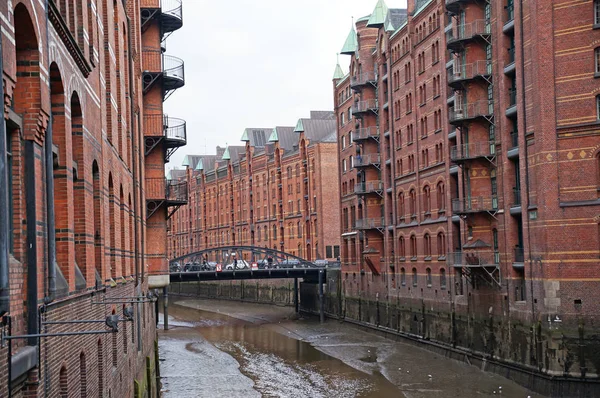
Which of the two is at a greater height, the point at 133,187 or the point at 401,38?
the point at 401,38

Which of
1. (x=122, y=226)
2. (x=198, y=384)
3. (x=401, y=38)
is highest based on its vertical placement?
(x=401, y=38)

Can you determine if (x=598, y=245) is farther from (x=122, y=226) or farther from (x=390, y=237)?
(x=390, y=237)

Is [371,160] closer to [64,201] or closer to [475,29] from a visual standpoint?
[475,29]

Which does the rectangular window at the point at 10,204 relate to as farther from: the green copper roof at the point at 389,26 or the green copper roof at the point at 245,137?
the green copper roof at the point at 245,137

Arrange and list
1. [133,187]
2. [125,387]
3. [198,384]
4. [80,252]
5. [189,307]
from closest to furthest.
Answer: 1. [80,252]
2. [125,387]
3. [133,187]
4. [198,384]
5. [189,307]

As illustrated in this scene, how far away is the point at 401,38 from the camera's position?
162 feet

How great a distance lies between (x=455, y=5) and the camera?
124 feet

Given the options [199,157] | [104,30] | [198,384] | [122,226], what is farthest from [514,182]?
[199,157]

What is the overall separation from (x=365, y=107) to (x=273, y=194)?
31.8 m

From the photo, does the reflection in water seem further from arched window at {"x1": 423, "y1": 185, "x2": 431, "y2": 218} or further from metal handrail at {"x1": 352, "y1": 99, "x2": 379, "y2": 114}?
metal handrail at {"x1": 352, "y1": 99, "x2": 379, "y2": 114}

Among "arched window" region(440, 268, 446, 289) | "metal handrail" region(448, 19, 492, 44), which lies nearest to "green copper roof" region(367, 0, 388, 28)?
"metal handrail" region(448, 19, 492, 44)

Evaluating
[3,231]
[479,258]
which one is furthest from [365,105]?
[3,231]

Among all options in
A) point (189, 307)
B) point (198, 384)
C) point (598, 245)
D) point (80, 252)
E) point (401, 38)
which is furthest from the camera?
point (189, 307)

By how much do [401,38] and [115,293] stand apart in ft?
114
